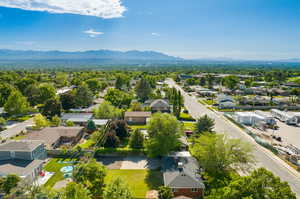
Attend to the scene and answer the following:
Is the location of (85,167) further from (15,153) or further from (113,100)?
(113,100)

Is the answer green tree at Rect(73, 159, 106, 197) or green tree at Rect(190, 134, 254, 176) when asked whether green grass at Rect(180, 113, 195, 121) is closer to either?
green tree at Rect(190, 134, 254, 176)

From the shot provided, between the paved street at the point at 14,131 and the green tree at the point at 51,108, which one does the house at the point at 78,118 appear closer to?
the green tree at the point at 51,108

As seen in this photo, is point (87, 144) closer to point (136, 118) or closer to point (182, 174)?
point (136, 118)

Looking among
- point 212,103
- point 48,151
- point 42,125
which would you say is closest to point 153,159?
point 48,151

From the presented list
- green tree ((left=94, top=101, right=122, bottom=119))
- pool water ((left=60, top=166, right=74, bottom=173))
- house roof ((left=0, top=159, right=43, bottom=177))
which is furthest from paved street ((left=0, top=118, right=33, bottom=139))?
pool water ((left=60, top=166, right=74, bottom=173))

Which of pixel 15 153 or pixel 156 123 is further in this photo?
pixel 156 123

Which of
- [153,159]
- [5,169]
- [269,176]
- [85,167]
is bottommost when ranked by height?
[153,159]
